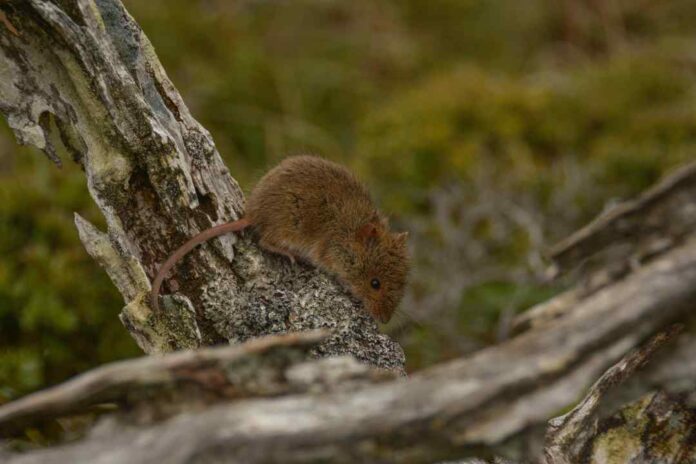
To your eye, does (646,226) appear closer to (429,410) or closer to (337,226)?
(429,410)

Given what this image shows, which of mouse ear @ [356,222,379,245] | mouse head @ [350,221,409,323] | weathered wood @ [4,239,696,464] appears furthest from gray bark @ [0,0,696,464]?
mouse ear @ [356,222,379,245]

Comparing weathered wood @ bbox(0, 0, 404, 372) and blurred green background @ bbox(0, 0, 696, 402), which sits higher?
blurred green background @ bbox(0, 0, 696, 402)

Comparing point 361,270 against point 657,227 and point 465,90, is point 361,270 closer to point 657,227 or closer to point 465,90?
point 657,227

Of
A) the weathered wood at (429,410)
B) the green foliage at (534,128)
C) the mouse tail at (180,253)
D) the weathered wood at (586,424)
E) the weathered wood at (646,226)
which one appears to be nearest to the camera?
the weathered wood at (429,410)

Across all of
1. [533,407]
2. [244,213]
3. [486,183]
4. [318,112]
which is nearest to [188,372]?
[533,407]

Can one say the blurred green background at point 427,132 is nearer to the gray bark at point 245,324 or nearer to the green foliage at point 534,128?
the green foliage at point 534,128

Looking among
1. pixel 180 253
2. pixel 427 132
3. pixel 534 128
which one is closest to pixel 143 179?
pixel 180 253

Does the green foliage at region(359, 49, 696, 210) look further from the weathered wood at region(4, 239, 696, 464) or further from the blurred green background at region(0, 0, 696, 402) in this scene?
the weathered wood at region(4, 239, 696, 464)

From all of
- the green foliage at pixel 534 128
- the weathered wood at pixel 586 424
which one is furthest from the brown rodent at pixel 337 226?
the green foliage at pixel 534 128
